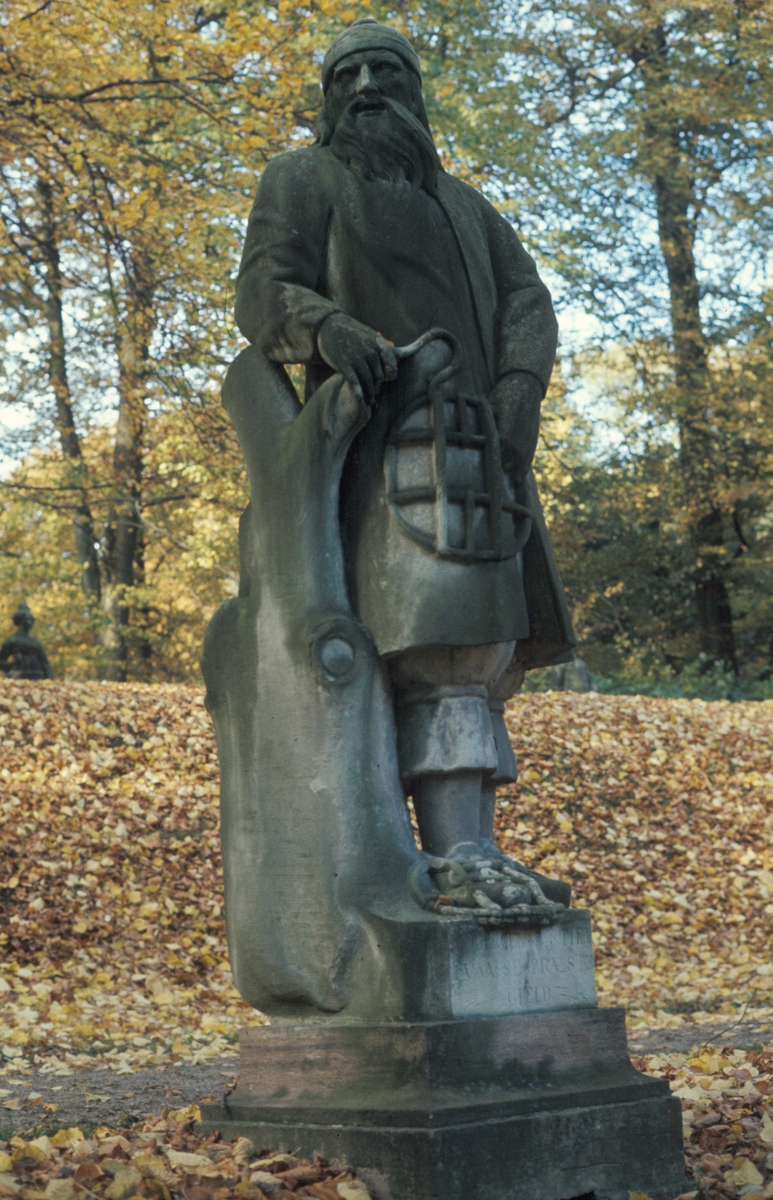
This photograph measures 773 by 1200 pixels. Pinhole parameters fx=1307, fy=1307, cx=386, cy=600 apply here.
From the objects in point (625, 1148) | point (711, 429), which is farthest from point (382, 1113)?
point (711, 429)

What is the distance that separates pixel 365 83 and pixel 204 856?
6713mm

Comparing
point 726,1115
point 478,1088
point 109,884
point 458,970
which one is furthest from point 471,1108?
point 109,884

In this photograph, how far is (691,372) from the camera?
17.8 m

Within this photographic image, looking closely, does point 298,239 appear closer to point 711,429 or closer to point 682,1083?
point 682,1083

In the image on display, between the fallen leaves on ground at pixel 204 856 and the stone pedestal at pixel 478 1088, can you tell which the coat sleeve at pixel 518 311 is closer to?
the stone pedestal at pixel 478 1088

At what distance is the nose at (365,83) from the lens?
12.6ft

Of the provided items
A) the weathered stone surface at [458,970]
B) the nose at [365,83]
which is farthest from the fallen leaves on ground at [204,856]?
the nose at [365,83]

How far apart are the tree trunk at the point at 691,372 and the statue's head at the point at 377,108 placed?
13.8 metres

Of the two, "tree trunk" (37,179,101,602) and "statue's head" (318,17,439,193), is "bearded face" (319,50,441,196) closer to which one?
"statue's head" (318,17,439,193)

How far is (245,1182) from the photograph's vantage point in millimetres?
3092

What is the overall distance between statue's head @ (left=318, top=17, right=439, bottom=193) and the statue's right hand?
0.60 metres

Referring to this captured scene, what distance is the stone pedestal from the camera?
307 cm

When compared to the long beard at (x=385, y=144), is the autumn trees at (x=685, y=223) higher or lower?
higher

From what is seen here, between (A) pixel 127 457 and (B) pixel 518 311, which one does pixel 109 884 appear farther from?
(A) pixel 127 457
